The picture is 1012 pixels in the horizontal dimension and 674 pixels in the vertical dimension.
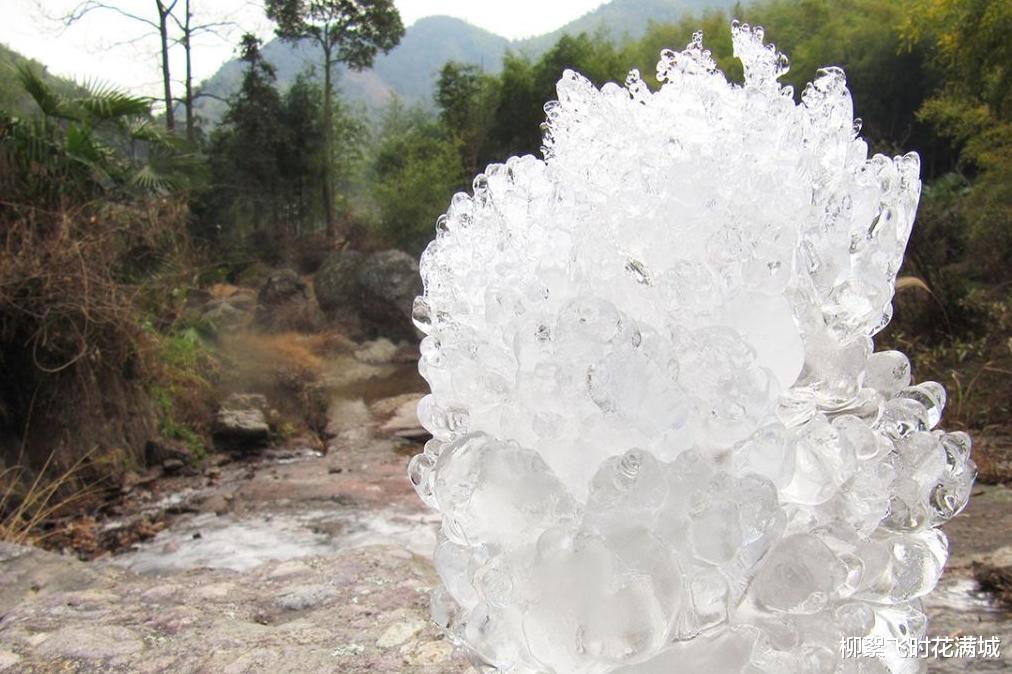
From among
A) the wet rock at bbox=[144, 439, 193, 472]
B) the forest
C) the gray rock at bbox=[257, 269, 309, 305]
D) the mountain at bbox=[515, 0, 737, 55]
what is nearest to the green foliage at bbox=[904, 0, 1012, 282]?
the forest

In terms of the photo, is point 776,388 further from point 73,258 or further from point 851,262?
point 73,258

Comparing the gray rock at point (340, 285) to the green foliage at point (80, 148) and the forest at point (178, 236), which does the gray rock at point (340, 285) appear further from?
the green foliage at point (80, 148)

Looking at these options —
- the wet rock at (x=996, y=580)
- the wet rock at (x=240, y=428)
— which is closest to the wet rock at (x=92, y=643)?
the wet rock at (x=996, y=580)

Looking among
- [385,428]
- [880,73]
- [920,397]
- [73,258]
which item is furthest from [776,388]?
[880,73]

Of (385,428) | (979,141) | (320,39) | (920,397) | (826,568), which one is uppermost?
(320,39)

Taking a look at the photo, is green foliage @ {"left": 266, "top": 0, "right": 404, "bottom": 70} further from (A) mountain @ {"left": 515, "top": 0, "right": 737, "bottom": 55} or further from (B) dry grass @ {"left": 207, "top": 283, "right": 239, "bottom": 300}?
(A) mountain @ {"left": 515, "top": 0, "right": 737, "bottom": 55}

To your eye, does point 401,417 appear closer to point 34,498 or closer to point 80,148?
point 80,148
